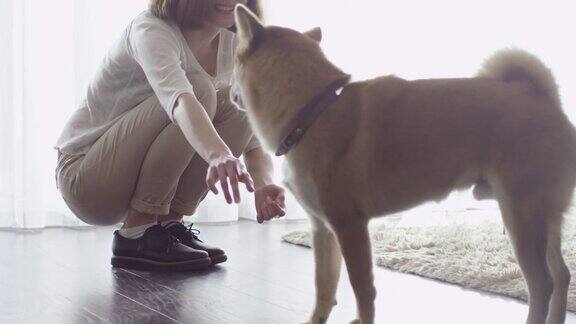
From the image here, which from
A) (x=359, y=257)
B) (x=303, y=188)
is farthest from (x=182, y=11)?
(x=359, y=257)

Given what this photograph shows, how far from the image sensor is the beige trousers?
6.65 feet

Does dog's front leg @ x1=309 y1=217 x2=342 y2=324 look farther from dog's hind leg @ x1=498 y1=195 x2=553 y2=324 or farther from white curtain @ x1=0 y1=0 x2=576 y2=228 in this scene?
white curtain @ x1=0 y1=0 x2=576 y2=228

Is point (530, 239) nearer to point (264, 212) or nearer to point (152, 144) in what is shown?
point (264, 212)

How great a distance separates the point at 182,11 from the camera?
1936mm

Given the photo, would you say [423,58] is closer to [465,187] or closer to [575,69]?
[575,69]

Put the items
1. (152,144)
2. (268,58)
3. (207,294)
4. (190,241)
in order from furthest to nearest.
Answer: (190,241), (152,144), (207,294), (268,58)

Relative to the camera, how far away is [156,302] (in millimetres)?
1768

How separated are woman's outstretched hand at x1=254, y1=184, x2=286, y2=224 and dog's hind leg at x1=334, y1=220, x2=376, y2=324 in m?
0.29

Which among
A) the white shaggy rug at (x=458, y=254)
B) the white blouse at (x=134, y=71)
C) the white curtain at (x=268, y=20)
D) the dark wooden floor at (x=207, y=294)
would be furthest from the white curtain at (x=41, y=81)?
the white shaggy rug at (x=458, y=254)

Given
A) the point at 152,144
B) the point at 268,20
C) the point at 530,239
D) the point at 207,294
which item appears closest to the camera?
the point at 530,239

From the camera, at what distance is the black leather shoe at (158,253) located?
2098 millimetres

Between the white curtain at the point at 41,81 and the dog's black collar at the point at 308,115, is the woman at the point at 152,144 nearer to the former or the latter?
the dog's black collar at the point at 308,115

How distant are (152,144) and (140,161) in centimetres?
6

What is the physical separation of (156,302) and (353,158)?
2.17 ft
